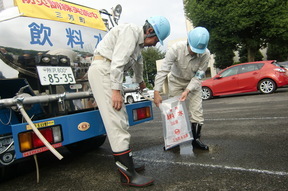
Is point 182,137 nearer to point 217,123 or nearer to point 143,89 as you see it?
point 143,89

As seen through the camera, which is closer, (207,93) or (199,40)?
(199,40)

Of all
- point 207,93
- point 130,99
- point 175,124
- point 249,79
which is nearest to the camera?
point 175,124

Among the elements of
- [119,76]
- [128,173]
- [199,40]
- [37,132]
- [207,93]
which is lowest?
[128,173]

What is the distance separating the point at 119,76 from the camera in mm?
2191

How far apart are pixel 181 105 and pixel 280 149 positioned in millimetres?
1314

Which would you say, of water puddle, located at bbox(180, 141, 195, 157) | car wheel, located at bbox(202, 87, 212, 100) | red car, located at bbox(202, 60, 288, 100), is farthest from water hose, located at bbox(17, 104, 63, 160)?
car wheel, located at bbox(202, 87, 212, 100)

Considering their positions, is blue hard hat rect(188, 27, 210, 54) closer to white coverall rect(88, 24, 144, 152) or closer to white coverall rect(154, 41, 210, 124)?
white coverall rect(154, 41, 210, 124)

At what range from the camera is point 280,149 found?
3.01 metres

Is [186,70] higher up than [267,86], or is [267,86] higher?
[186,70]

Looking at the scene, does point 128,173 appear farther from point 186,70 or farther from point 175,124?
point 186,70

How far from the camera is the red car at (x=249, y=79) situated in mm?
9539

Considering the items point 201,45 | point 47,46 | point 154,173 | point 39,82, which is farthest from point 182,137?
point 47,46

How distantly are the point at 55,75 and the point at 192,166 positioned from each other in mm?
1871

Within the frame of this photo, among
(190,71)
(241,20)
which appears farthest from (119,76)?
(241,20)
